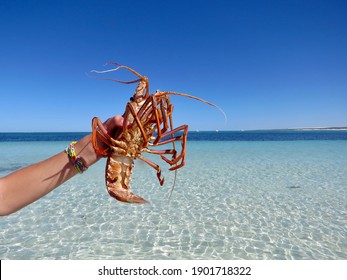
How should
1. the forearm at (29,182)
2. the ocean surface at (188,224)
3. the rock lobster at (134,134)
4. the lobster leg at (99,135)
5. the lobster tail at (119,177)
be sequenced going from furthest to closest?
the ocean surface at (188,224)
the lobster tail at (119,177)
the rock lobster at (134,134)
the lobster leg at (99,135)
the forearm at (29,182)

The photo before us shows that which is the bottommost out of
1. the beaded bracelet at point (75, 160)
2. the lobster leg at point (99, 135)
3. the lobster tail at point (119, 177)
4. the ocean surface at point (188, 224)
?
the ocean surface at point (188, 224)

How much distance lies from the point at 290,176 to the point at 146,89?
12.5 metres

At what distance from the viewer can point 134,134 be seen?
7.39 ft

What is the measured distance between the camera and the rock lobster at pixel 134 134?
2.16 meters

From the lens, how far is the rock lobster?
2.16 m

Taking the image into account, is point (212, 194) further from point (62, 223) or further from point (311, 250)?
point (62, 223)

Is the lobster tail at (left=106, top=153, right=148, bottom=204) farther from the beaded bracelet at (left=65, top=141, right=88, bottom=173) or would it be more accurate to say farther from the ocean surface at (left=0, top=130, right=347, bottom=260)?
the ocean surface at (left=0, top=130, right=347, bottom=260)

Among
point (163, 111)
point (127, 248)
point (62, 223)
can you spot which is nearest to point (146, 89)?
point (163, 111)

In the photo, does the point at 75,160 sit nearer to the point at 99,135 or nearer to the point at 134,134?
the point at 99,135

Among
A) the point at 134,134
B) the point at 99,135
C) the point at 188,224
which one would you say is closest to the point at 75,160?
the point at 99,135

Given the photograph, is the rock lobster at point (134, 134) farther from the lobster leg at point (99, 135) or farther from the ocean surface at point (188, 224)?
the ocean surface at point (188, 224)

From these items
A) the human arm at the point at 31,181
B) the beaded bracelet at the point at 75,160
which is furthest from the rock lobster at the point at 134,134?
the human arm at the point at 31,181
